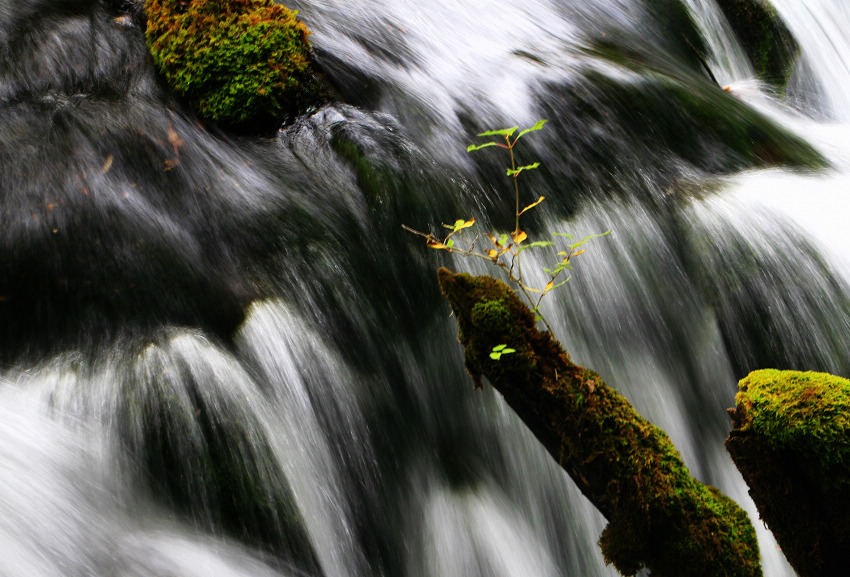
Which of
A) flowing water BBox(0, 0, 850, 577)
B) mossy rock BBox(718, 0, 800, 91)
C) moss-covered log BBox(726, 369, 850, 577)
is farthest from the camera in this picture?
mossy rock BBox(718, 0, 800, 91)

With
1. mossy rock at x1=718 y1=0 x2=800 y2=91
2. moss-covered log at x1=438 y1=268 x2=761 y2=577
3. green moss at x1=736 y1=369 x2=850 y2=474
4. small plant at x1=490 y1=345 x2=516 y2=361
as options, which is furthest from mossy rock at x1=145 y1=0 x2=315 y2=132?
mossy rock at x1=718 y1=0 x2=800 y2=91

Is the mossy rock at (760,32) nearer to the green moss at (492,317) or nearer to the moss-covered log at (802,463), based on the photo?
the moss-covered log at (802,463)

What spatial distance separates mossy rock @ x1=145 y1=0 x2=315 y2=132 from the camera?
3.81 m

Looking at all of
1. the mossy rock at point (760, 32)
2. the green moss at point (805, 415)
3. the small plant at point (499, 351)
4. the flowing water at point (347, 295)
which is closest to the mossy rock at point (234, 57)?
the flowing water at point (347, 295)

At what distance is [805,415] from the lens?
201 centimetres

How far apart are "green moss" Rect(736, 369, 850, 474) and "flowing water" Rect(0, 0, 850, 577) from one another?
1.34m

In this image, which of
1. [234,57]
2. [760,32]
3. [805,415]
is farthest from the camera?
[760,32]

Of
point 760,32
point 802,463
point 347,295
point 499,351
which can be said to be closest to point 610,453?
point 499,351

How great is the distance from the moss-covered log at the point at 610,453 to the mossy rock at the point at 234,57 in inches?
85.3

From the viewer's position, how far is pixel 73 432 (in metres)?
2.48

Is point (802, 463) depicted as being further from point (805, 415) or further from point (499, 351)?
point (499, 351)

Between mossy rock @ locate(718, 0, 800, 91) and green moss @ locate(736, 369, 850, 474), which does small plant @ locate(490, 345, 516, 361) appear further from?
mossy rock @ locate(718, 0, 800, 91)

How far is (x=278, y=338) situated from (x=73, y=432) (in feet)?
2.76

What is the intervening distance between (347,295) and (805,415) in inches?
74.7
